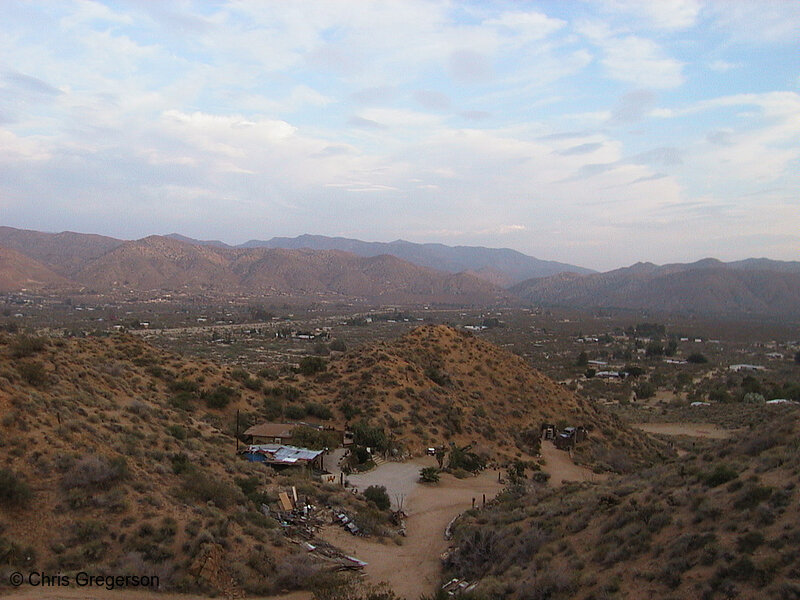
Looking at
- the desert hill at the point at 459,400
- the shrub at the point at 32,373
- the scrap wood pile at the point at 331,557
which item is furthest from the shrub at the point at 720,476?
the shrub at the point at 32,373

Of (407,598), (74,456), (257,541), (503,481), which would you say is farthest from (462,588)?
(503,481)

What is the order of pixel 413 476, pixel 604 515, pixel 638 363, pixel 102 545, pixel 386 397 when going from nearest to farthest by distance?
pixel 102 545, pixel 604 515, pixel 413 476, pixel 386 397, pixel 638 363

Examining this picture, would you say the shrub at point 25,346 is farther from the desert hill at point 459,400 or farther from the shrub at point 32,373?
the desert hill at point 459,400

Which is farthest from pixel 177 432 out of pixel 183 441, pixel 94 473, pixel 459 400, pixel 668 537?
pixel 459 400

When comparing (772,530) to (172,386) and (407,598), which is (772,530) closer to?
(407,598)

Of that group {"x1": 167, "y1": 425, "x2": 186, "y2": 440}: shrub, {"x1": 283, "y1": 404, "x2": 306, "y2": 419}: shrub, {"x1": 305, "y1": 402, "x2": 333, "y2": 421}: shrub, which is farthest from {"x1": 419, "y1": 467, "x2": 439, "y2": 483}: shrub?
{"x1": 167, "y1": 425, "x2": 186, "y2": 440}: shrub
